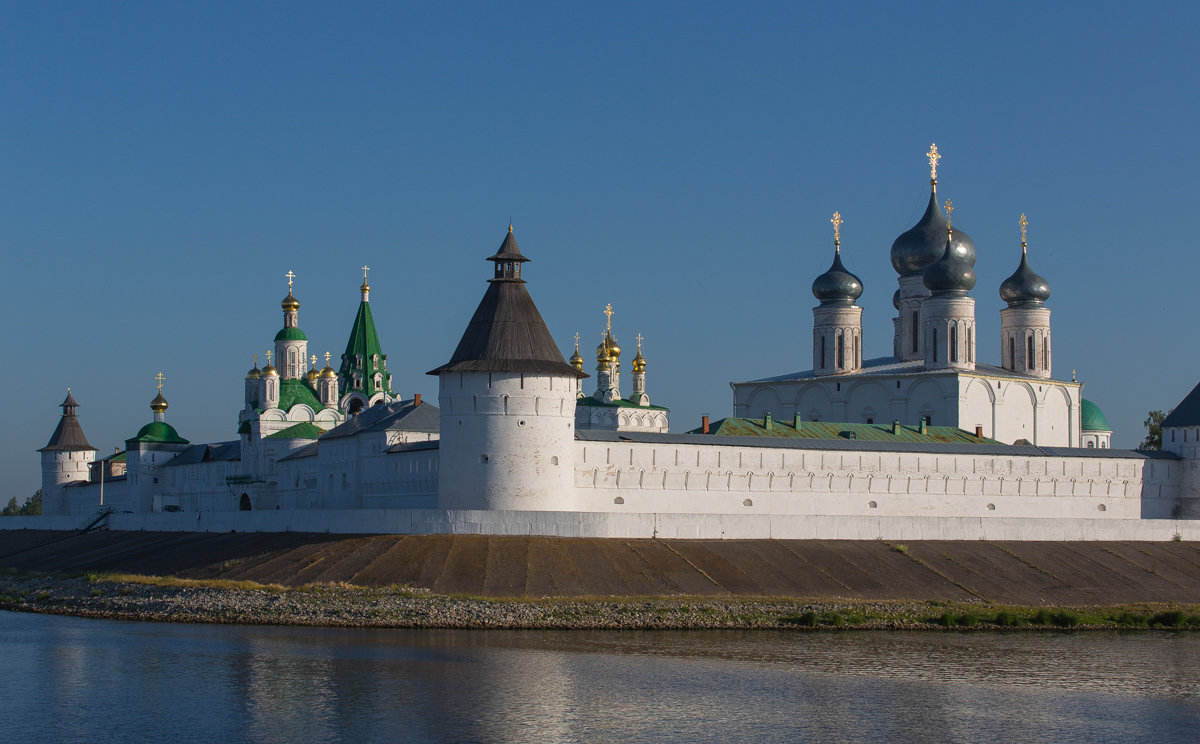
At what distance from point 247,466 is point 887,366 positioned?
22.0 metres

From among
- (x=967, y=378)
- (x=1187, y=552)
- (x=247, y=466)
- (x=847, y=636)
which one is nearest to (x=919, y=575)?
(x=847, y=636)

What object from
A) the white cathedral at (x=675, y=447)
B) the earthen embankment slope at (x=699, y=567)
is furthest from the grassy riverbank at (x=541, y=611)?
the white cathedral at (x=675, y=447)

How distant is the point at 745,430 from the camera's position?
145 ft

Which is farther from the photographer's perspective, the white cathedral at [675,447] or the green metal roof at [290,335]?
the green metal roof at [290,335]

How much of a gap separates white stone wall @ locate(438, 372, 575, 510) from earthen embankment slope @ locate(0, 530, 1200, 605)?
5.47ft

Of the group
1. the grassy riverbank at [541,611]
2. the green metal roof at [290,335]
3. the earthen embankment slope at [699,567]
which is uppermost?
the green metal roof at [290,335]

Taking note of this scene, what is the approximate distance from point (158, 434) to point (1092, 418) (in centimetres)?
3664

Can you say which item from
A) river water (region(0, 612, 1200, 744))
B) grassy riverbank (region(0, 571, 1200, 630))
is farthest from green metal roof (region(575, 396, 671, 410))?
river water (region(0, 612, 1200, 744))

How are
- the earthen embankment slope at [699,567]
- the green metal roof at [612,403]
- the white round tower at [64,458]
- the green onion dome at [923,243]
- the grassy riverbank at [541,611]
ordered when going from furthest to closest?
the white round tower at [64,458]
the green metal roof at [612,403]
the green onion dome at [923,243]
the earthen embankment slope at [699,567]
the grassy riverbank at [541,611]

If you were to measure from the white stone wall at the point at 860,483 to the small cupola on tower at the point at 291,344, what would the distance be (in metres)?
24.9

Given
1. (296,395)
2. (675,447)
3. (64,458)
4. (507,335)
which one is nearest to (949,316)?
(675,447)

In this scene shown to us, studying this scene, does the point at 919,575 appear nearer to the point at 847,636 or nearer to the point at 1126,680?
the point at 847,636

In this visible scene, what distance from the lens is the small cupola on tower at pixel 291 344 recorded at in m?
59.4

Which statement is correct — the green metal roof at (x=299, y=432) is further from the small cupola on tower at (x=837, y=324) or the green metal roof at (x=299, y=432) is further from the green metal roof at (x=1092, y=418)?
the green metal roof at (x=1092, y=418)
